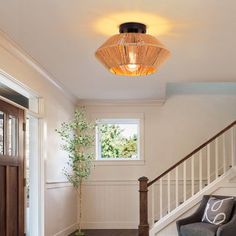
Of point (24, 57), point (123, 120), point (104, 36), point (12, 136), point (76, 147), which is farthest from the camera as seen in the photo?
point (123, 120)

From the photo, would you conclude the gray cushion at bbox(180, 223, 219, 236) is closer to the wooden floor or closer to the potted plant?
the wooden floor

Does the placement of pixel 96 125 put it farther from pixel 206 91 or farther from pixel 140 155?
pixel 206 91

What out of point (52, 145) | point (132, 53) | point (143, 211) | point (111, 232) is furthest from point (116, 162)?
point (132, 53)

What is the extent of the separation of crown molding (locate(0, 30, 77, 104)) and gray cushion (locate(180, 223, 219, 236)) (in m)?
2.80

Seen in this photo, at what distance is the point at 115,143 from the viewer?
8086 mm

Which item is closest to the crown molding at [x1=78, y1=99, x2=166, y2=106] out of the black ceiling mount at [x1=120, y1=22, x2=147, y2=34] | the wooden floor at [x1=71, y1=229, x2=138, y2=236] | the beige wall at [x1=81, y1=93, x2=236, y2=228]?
the beige wall at [x1=81, y1=93, x2=236, y2=228]

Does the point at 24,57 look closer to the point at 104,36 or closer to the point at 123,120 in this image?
the point at 104,36

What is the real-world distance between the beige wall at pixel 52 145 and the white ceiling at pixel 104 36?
0.70 feet

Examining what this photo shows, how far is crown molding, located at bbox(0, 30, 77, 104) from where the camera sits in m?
4.06

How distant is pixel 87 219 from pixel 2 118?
12.6 ft

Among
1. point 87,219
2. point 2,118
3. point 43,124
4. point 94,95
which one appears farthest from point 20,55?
point 87,219

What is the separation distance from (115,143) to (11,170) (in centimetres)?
357

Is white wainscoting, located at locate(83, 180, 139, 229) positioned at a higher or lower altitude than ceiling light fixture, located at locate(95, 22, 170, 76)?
lower

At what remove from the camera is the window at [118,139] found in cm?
803
